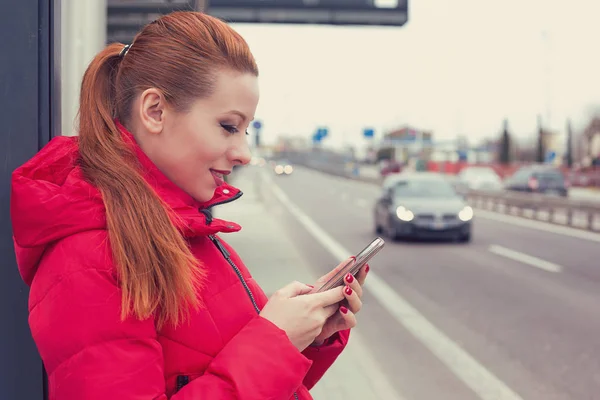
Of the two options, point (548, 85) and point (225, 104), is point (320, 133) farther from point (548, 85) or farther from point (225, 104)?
point (225, 104)

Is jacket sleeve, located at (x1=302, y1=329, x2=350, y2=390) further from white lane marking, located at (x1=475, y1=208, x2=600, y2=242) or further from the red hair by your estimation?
white lane marking, located at (x1=475, y1=208, x2=600, y2=242)

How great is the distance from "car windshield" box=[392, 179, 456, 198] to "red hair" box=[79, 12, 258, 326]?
14.9 metres

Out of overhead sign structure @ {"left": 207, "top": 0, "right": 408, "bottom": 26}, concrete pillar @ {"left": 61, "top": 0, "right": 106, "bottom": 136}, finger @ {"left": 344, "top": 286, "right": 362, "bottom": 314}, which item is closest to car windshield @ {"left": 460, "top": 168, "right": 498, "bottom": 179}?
overhead sign structure @ {"left": 207, "top": 0, "right": 408, "bottom": 26}

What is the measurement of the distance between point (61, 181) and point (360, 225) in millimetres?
17791

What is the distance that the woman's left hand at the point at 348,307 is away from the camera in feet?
5.03

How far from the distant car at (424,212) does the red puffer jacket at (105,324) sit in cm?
1382

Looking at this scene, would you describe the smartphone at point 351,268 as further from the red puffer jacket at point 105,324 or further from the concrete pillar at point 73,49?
the concrete pillar at point 73,49

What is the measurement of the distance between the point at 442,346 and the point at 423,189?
397 inches

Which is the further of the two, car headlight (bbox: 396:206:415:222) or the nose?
car headlight (bbox: 396:206:415:222)

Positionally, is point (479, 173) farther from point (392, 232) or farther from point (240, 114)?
point (240, 114)

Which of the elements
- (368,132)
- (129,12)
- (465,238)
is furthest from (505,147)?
(129,12)

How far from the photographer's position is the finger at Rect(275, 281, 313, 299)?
147cm

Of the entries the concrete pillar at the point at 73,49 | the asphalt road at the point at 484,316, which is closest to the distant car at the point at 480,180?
the asphalt road at the point at 484,316

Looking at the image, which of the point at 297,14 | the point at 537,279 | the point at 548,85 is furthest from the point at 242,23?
the point at 548,85
